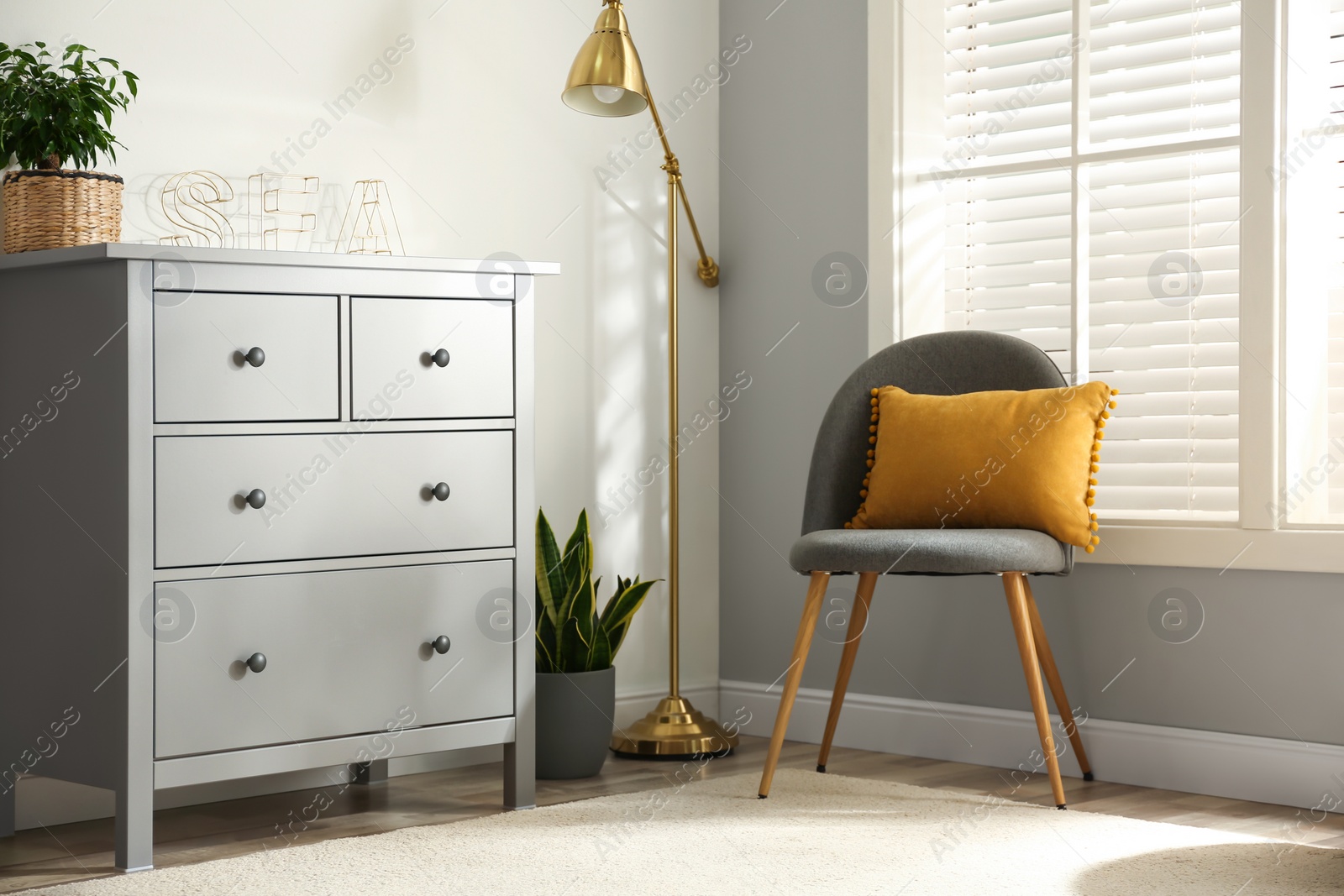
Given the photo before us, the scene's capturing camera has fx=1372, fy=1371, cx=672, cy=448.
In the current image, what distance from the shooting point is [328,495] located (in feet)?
8.18

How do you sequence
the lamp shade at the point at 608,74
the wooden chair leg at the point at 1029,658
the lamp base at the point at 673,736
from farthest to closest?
the lamp base at the point at 673,736 → the lamp shade at the point at 608,74 → the wooden chair leg at the point at 1029,658

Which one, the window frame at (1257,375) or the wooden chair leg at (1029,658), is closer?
the wooden chair leg at (1029,658)

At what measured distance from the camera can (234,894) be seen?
82.3 inches

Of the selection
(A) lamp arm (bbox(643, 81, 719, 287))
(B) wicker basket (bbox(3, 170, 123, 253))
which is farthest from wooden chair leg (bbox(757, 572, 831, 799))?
(B) wicker basket (bbox(3, 170, 123, 253))

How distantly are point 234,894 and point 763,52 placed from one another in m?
2.62

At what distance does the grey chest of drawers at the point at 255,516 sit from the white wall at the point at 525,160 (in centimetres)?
51

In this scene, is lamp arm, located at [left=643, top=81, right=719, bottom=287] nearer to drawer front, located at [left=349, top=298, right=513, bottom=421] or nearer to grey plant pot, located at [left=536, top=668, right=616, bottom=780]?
drawer front, located at [left=349, top=298, right=513, bottom=421]

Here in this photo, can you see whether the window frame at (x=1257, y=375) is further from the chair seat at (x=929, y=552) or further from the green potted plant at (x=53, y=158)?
the green potted plant at (x=53, y=158)

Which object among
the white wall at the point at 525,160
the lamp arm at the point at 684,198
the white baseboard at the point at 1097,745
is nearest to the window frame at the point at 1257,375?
the white baseboard at the point at 1097,745

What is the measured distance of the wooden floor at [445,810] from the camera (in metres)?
2.41

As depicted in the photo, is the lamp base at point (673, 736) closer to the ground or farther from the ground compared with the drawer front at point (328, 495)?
closer to the ground

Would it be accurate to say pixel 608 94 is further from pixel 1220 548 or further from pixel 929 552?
pixel 1220 548

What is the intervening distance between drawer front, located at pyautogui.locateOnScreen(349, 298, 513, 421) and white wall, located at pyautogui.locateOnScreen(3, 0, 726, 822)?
1.77 feet

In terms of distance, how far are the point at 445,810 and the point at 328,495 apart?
2.36 feet
